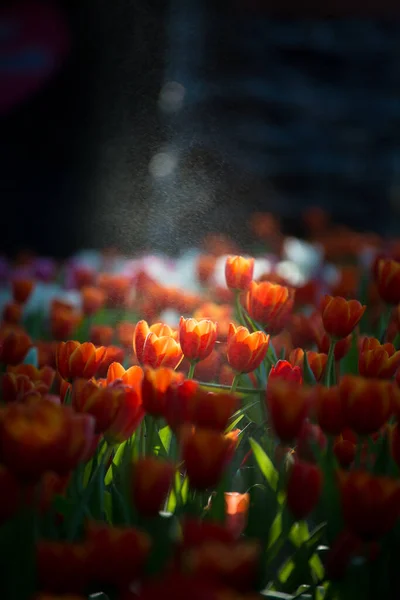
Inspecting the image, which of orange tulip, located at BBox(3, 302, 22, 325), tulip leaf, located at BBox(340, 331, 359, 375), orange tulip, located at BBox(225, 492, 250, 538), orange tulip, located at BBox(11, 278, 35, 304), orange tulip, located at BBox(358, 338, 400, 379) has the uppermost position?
orange tulip, located at BBox(358, 338, 400, 379)

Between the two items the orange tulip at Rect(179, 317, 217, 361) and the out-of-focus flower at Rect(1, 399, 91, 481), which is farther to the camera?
the orange tulip at Rect(179, 317, 217, 361)

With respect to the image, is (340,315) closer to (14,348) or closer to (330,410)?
(330,410)

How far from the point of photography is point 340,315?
1141 millimetres

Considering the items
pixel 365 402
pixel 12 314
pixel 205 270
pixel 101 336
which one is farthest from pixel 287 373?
pixel 205 270

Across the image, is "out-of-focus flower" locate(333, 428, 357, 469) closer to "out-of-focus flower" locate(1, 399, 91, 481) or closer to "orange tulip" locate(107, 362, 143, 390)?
"orange tulip" locate(107, 362, 143, 390)

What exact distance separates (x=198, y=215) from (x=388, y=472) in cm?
197

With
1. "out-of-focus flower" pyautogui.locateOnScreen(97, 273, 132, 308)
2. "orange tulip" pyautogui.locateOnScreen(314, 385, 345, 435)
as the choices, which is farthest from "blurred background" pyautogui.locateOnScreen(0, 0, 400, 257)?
"orange tulip" pyautogui.locateOnScreen(314, 385, 345, 435)

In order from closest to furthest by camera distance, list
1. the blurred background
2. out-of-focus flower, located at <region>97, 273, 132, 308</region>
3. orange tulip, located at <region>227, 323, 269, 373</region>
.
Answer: orange tulip, located at <region>227, 323, 269, 373</region>
out-of-focus flower, located at <region>97, 273, 132, 308</region>
the blurred background

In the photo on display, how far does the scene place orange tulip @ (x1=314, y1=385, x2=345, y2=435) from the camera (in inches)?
36.6

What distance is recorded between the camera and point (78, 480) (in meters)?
0.96

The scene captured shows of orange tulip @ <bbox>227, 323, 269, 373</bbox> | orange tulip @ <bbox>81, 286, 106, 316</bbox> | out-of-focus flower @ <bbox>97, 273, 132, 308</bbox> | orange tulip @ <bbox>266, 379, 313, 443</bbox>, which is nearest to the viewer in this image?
orange tulip @ <bbox>266, 379, 313, 443</bbox>

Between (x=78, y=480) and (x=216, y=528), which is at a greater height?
(x=216, y=528)

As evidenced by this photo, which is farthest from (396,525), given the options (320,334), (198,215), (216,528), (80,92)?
(80,92)

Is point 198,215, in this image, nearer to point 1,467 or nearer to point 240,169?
point 240,169
